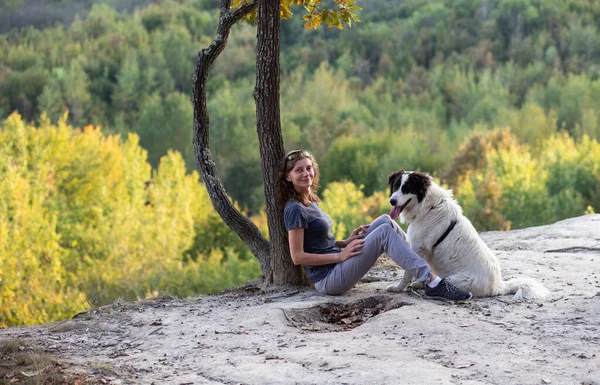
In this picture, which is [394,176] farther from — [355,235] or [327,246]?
[327,246]

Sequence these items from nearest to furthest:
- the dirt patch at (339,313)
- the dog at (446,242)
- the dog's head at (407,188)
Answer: the dirt patch at (339,313) < the dog at (446,242) < the dog's head at (407,188)

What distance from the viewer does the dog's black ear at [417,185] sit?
7742mm

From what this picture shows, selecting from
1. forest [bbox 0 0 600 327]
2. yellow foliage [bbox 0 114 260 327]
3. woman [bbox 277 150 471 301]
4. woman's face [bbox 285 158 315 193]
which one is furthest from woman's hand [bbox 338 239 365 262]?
yellow foliage [bbox 0 114 260 327]

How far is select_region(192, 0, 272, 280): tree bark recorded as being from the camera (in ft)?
29.5

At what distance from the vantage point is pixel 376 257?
7668 millimetres

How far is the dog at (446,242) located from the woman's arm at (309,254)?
1.66 feet

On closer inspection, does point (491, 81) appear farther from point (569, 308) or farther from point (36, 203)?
point (569, 308)

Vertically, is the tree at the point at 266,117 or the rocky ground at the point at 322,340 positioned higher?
the tree at the point at 266,117

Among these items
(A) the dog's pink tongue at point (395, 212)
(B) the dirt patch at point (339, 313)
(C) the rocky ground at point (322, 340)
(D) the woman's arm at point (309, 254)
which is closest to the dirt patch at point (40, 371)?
(C) the rocky ground at point (322, 340)

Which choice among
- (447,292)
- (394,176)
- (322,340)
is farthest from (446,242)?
(322,340)

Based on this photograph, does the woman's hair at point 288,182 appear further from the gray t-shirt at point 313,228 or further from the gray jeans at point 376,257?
the gray jeans at point 376,257

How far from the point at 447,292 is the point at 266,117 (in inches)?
107

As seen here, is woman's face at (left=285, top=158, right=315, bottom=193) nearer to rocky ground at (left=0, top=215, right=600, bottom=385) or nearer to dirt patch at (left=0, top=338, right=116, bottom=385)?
rocky ground at (left=0, top=215, right=600, bottom=385)

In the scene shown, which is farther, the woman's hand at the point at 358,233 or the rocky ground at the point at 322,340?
the woman's hand at the point at 358,233
